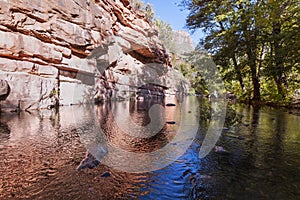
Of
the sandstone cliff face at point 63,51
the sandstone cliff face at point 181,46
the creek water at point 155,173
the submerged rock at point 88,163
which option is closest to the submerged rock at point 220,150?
the creek water at point 155,173

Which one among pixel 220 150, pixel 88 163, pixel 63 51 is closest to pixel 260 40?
pixel 220 150

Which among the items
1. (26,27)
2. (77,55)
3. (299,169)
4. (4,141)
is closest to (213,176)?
(299,169)

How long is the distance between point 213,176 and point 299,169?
2.98 ft

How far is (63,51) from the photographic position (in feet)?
28.4

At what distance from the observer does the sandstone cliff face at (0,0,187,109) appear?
21.5ft

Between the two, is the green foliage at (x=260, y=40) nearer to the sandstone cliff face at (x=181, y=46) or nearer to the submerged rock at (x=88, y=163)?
the sandstone cliff face at (x=181, y=46)

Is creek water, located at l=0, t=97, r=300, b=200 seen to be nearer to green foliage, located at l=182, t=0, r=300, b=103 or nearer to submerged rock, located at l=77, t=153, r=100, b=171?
submerged rock, located at l=77, t=153, r=100, b=171

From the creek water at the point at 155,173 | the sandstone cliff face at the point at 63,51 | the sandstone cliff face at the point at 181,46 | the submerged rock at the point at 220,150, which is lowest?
the creek water at the point at 155,173

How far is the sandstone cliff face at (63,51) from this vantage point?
21.5 ft

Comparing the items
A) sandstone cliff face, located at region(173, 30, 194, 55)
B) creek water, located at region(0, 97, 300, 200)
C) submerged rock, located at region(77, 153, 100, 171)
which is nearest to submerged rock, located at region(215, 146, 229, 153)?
creek water, located at region(0, 97, 300, 200)

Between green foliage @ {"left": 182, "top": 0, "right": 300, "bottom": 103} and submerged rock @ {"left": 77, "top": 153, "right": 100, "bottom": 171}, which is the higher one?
green foliage @ {"left": 182, "top": 0, "right": 300, "bottom": 103}

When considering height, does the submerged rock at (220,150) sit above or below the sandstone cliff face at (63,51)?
below

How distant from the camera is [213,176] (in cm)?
165

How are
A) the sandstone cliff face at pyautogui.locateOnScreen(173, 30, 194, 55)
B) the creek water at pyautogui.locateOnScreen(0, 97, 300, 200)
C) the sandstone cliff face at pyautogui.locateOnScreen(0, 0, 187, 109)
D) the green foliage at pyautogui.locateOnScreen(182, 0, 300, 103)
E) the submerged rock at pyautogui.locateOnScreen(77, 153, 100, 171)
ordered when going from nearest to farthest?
the creek water at pyautogui.locateOnScreen(0, 97, 300, 200) → the submerged rock at pyautogui.locateOnScreen(77, 153, 100, 171) → the sandstone cliff face at pyautogui.locateOnScreen(0, 0, 187, 109) → the green foliage at pyautogui.locateOnScreen(182, 0, 300, 103) → the sandstone cliff face at pyautogui.locateOnScreen(173, 30, 194, 55)
